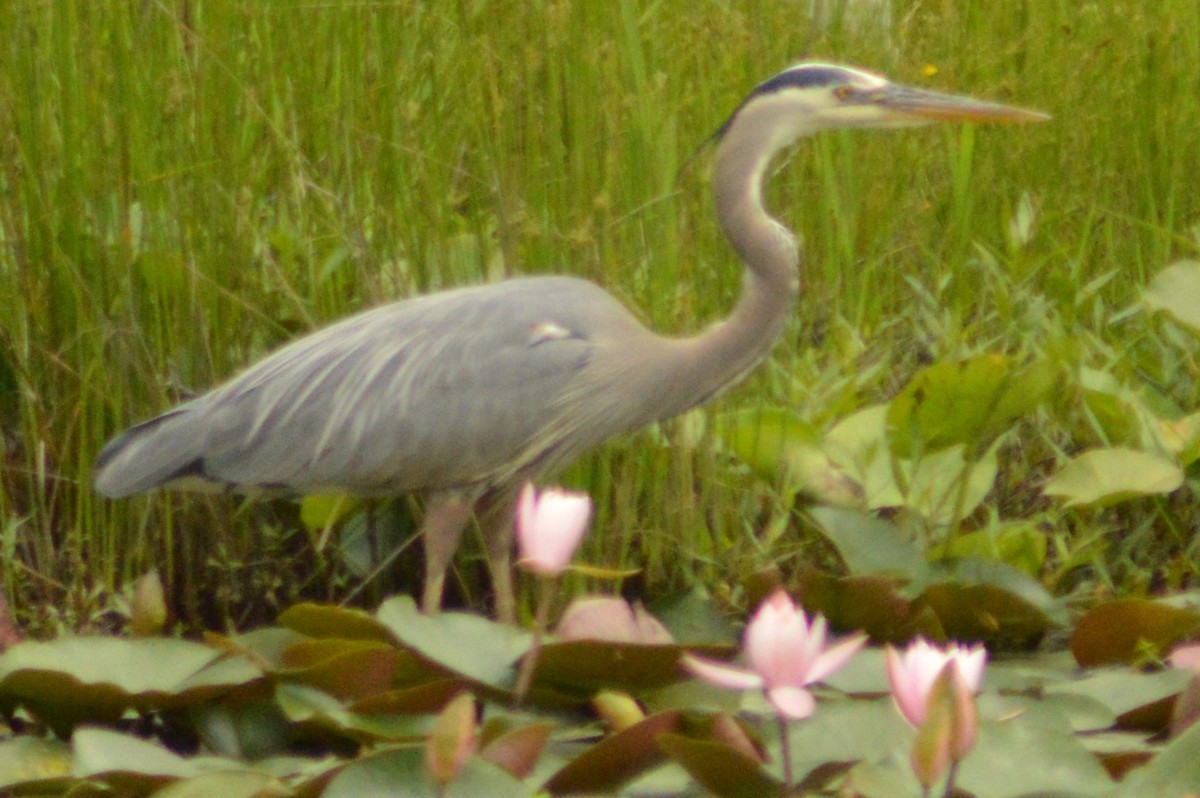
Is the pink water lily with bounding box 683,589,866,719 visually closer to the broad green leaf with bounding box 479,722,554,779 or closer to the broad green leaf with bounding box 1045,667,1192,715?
the broad green leaf with bounding box 479,722,554,779

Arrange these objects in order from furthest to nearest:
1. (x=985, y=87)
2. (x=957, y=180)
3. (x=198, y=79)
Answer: (x=985, y=87) → (x=957, y=180) → (x=198, y=79)

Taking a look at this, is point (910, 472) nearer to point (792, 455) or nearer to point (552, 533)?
point (792, 455)

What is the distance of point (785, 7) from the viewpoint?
11.4ft

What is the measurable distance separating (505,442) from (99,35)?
2.82 ft

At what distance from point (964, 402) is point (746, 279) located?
446mm

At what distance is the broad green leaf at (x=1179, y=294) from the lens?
256cm

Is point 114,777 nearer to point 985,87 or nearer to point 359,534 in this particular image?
point 359,534

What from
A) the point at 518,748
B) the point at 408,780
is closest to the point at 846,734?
the point at 518,748

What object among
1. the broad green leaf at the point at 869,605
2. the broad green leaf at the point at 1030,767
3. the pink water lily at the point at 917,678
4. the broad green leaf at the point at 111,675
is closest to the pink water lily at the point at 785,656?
the pink water lily at the point at 917,678

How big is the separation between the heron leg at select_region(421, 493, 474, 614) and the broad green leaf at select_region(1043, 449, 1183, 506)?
889 millimetres

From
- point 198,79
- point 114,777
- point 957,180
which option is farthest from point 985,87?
point 114,777

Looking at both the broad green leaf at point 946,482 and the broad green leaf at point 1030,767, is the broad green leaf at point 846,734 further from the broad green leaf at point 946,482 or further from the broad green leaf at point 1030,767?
the broad green leaf at point 946,482

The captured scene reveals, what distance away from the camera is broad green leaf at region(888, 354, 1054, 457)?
2.43m

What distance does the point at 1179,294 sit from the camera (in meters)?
2.59
